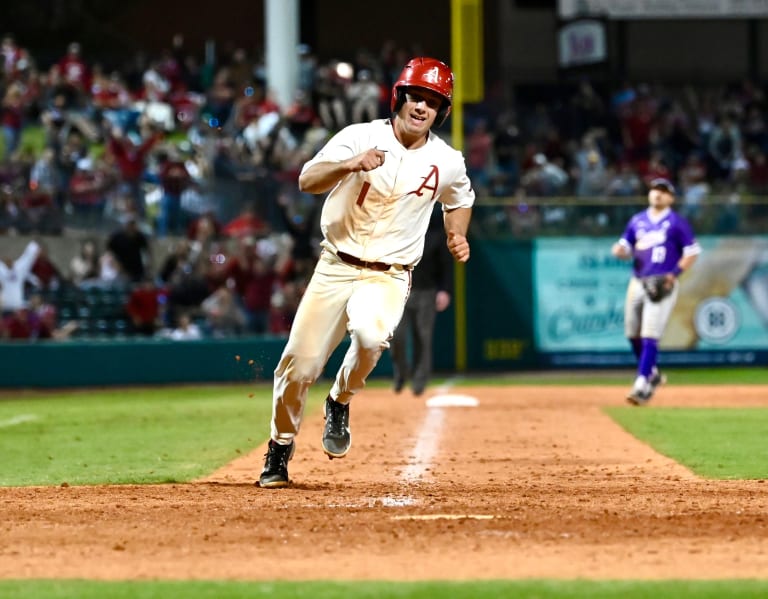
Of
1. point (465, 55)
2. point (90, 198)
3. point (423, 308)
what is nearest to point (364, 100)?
point (465, 55)

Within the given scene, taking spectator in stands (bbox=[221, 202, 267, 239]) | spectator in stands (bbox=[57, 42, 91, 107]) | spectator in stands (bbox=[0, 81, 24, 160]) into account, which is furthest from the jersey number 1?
spectator in stands (bbox=[57, 42, 91, 107])

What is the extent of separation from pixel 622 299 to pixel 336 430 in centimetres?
1464

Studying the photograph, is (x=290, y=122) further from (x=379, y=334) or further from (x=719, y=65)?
(x=379, y=334)

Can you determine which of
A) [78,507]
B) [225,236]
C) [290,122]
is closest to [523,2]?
[290,122]

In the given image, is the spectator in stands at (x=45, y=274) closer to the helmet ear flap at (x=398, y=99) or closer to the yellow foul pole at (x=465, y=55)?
the yellow foul pole at (x=465, y=55)

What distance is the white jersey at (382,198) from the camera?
773 cm

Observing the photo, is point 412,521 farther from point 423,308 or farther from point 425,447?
point 423,308

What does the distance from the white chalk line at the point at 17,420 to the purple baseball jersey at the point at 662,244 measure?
672cm

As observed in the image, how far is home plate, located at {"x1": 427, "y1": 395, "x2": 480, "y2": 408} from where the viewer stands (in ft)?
49.4

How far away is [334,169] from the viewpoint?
7.42m

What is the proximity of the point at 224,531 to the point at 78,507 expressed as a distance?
1.30m

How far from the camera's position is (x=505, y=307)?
22.4 m

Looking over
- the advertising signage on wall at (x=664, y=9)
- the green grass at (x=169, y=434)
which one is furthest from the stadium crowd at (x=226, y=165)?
the green grass at (x=169, y=434)

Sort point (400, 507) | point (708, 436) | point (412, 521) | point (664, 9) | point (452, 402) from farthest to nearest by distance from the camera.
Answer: point (664, 9) < point (452, 402) < point (708, 436) < point (400, 507) < point (412, 521)
